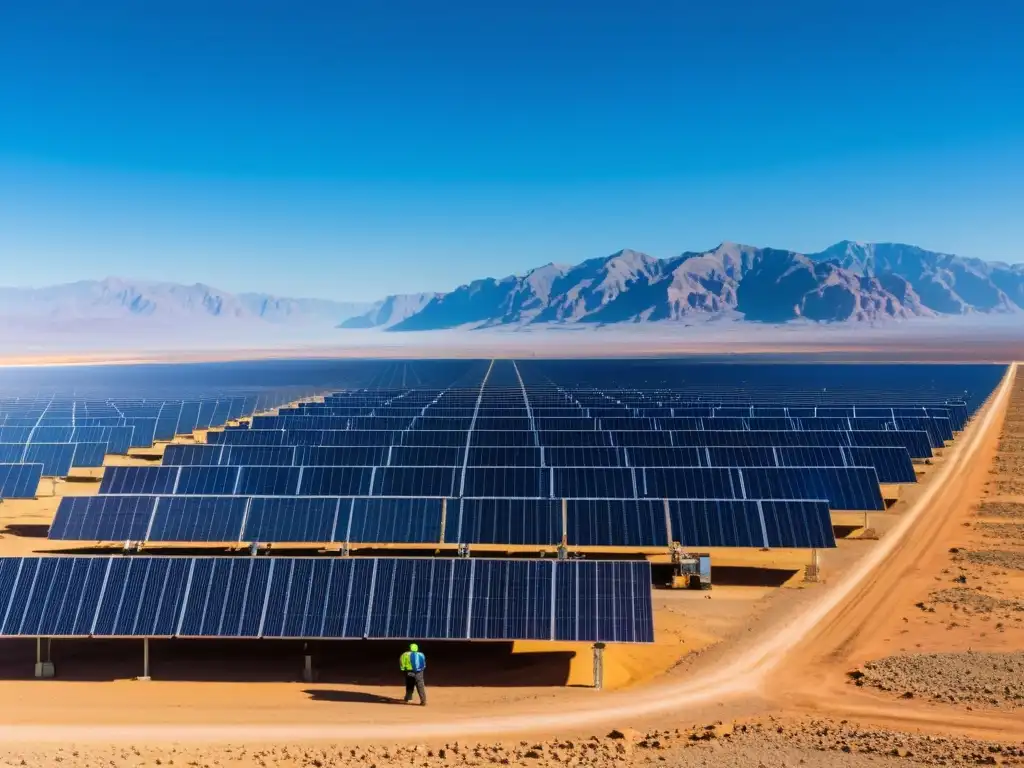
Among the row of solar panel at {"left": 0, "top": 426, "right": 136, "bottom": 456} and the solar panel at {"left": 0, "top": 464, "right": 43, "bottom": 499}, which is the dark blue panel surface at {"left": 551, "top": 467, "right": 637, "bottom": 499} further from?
the row of solar panel at {"left": 0, "top": 426, "right": 136, "bottom": 456}

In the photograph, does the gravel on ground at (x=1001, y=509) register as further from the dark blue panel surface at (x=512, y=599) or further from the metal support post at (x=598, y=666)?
the dark blue panel surface at (x=512, y=599)

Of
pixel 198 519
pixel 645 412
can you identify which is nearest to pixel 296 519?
pixel 198 519

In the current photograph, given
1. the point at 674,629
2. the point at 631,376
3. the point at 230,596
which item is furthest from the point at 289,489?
the point at 631,376

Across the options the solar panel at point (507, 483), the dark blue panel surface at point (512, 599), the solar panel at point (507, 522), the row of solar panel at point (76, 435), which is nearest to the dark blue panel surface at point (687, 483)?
the solar panel at point (507, 483)

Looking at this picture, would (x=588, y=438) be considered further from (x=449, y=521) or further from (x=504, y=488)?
(x=449, y=521)

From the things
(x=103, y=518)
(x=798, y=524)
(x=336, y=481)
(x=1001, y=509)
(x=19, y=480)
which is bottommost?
(x=1001, y=509)

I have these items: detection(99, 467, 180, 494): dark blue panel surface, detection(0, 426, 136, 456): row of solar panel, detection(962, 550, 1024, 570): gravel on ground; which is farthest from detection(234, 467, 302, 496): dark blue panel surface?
detection(962, 550, 1024, 570): gravel on ground

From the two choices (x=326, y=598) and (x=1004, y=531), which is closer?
(x=326, y=598)
